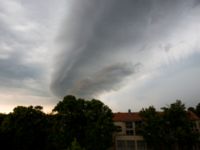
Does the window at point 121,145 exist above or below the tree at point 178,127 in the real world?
below

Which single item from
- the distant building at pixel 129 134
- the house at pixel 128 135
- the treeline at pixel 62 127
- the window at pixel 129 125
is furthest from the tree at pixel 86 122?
the window at pixel 129 125

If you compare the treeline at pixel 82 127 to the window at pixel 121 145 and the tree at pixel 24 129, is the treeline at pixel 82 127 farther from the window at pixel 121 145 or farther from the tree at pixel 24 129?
the window at pixel 121 145

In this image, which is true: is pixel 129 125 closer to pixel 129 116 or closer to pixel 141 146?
pixel 129 116

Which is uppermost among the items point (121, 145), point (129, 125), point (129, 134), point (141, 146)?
point (129, 125)

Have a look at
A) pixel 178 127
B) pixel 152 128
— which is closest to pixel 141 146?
pixel 152 128

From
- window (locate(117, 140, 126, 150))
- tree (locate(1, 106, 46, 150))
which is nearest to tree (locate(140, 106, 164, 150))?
window (locate(117, 140, 126, 150))

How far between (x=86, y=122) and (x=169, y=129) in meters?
20.8

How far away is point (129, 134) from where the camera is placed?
7338cm

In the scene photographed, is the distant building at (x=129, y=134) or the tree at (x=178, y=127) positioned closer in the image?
the tree at (x=178, y=127)

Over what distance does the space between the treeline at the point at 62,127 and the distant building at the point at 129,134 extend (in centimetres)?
1386

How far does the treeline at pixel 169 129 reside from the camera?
197ft

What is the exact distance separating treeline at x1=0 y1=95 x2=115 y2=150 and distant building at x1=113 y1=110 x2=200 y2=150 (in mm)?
13857

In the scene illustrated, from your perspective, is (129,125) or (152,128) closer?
(152,128)

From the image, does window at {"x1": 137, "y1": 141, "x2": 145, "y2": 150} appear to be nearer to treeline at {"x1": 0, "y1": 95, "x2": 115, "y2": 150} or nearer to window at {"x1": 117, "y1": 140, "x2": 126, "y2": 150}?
window at {"x1": 117, "y1": 140, "x2": 126, "y2": 150}
